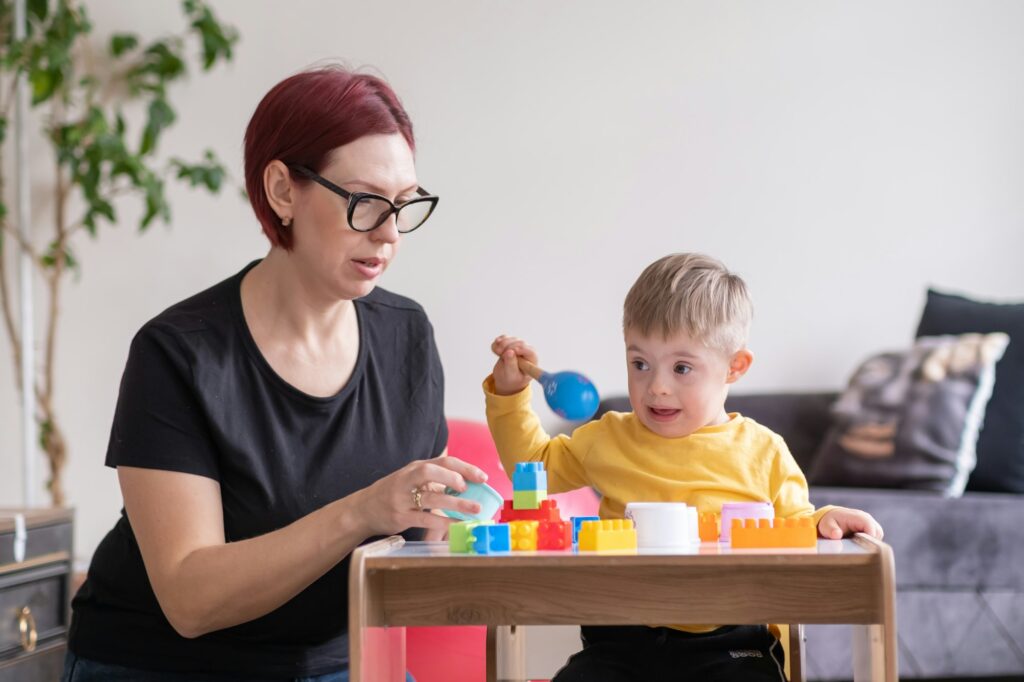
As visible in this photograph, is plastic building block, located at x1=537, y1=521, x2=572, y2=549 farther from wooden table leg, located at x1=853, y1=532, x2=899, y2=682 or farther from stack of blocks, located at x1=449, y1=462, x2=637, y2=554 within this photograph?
wooden table leg, located at x1=853, y1=532, x2=899, y2=682

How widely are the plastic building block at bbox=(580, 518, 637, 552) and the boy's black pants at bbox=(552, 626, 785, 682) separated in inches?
12.4

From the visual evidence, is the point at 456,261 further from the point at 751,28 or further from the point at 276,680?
the point at 276,680

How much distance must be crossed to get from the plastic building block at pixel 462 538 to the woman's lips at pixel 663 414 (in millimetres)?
438

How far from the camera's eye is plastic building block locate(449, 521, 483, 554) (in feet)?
3.84

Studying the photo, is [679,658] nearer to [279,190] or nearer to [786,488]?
[786,488]

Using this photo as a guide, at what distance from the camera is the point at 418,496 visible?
1.20 meters

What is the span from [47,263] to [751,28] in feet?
6.76

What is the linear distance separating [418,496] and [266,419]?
0.36 m

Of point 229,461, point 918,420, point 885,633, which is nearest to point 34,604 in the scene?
point 229,461

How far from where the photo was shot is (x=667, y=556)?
1.08 meters

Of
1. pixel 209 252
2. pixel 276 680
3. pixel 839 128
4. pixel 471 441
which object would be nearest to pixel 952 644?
pixel 471 441

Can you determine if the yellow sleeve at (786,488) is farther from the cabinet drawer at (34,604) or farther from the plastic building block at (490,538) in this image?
the cabinet drawer at (34,604)

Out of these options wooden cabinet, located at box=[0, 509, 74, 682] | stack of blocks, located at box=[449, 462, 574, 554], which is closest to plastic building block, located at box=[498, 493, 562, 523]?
stack of blocks, located at box=[449, 462, 574, 554]

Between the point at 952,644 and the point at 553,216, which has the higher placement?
the point at 553,216
